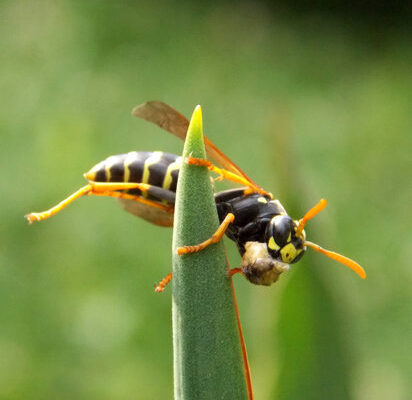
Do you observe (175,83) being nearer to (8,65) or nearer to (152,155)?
(8,65)

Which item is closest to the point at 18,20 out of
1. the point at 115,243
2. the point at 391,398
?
the point at 115,243

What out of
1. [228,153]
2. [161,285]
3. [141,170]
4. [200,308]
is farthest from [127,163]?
[228,153]

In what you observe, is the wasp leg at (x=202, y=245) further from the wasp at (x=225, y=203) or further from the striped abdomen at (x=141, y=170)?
the striped abdomen at (x=141, y=170)

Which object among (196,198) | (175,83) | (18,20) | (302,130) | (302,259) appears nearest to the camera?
(196,198)

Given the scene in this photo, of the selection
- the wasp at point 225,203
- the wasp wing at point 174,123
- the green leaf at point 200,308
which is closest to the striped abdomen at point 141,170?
the wasp at point 225,203

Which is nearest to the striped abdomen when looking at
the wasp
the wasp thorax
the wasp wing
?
the wasp

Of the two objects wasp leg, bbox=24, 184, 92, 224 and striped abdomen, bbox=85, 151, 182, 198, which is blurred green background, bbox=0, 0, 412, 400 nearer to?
striped abdomen, bbox=85, 151, 182, 198
